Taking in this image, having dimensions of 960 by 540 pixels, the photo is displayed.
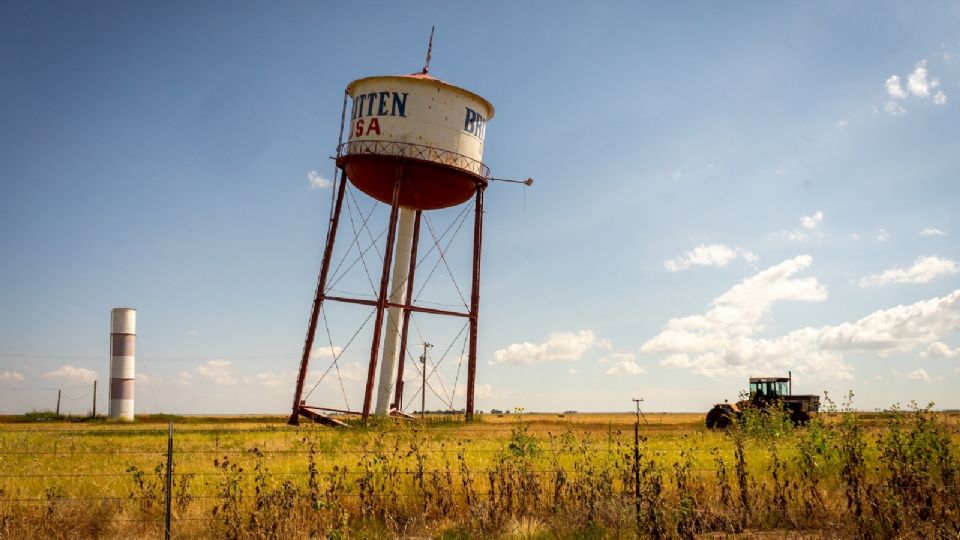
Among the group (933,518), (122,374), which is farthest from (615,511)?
(122,374)

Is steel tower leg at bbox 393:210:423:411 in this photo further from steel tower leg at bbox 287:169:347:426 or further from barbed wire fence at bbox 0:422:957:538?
barbed wire fence at bbox 0:422:957:538

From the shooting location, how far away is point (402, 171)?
30.9 metres

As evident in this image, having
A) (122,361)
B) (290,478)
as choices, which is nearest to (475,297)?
(290,478)

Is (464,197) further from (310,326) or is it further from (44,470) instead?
(44,470)

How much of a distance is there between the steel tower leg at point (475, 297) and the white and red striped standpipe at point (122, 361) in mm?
27765

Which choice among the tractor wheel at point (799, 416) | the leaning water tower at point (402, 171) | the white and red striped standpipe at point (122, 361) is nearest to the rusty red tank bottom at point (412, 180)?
the leaning water tower at point (402, 171)

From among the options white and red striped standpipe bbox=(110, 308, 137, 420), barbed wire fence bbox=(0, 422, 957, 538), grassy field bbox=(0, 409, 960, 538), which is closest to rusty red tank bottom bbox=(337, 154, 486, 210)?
barbed wire fence bbox=(0, 422, 957, 538)

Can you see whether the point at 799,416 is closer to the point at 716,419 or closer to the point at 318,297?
the point at 716,419

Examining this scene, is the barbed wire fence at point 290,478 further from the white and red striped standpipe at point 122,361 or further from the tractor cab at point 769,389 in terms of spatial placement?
the white and red striped standpipe at point 122,361

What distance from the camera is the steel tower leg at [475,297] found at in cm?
3331

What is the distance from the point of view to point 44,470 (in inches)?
644

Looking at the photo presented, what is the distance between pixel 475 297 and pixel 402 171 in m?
6.33

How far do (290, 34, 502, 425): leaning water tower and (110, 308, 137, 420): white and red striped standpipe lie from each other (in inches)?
947

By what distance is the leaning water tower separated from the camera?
30.7 metres
